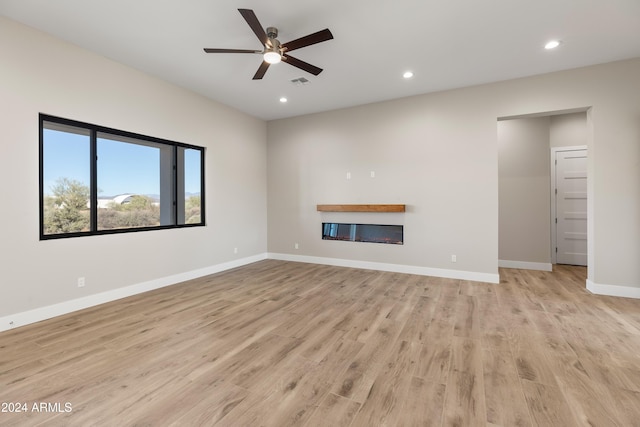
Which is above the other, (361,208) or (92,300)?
(361,208)

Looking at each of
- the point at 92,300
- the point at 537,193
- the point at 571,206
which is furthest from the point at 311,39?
the point at 571,206

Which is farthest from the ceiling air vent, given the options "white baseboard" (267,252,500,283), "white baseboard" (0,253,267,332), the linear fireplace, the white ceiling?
"white baseboard" (0,253,267,332)

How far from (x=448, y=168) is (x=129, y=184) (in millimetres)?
5017

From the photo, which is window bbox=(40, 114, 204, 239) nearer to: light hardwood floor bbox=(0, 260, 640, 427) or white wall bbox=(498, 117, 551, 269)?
light hardwood floor bbox=(0, 260, 640, 427)

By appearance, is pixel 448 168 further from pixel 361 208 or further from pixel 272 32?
pixel 272 32

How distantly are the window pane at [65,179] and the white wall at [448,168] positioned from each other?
11.5 ft

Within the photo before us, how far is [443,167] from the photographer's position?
482 centimetres

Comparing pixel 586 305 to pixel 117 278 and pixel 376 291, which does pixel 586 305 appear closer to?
pixel 376 291

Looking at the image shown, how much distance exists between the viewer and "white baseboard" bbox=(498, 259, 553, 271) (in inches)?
205

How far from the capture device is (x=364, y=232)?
554 cm

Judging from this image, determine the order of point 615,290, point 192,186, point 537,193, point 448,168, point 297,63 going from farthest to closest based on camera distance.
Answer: point 537,193 → point 192,186 → point 448,168 → point 615,290 → point 297,63

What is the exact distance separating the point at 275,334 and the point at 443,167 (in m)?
3.85

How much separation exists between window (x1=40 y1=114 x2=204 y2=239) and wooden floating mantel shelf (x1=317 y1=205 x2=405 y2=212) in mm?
2373

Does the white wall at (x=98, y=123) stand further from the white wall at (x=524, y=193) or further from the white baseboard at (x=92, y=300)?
the white wall at (x=524, y=193)
